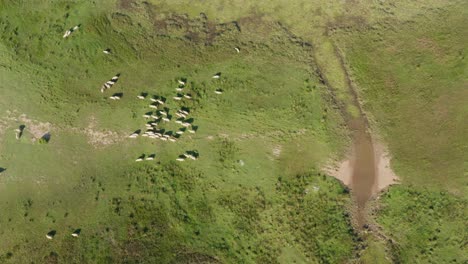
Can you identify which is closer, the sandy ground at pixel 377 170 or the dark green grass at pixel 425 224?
the dark green grass at pixel 425 224

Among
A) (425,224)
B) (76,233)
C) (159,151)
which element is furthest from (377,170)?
(76,233)

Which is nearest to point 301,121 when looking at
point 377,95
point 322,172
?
point 322,172

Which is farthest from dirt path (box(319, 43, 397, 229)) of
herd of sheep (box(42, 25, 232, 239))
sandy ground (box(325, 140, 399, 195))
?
herd of sheep (box(42, 25, 232, 239))

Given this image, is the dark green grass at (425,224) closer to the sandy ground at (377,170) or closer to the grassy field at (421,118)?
the grassy field at (421,118)

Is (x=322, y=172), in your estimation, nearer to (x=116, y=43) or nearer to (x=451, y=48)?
(x=451, y=48)

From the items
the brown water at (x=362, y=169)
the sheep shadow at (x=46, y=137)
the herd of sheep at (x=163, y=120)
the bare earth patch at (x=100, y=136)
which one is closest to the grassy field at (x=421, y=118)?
the brown water at (x=362, y=169)

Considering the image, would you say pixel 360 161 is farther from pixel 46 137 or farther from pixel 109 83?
pixel 46 137
